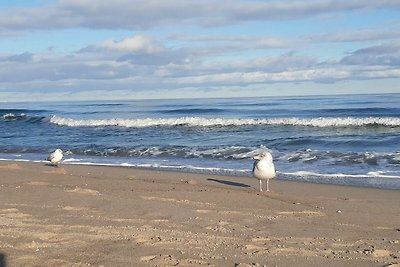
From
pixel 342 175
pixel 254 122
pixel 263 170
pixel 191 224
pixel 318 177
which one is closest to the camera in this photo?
pixel 191 224

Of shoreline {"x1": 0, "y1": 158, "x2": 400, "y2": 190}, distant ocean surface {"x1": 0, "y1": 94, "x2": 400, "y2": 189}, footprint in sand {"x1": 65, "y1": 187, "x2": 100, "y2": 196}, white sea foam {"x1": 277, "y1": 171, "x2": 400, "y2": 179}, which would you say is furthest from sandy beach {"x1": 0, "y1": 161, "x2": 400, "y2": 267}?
distant ocean surface {"x1": 0, "y1": 94, "x2": 400, "y2": 189}

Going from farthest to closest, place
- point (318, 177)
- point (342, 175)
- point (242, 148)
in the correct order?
point (242, 148) → point (342, 175) → point (318, 177)

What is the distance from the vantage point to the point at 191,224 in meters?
6.48

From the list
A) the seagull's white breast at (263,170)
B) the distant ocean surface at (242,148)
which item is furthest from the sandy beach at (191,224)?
the distant ocean surface at (242,148)

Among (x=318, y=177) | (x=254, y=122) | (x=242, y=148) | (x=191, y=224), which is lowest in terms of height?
(x=318, y=177)

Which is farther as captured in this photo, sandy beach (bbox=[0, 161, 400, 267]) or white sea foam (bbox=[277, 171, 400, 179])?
white sea foam (bbox=[277, 171, 400, 179])

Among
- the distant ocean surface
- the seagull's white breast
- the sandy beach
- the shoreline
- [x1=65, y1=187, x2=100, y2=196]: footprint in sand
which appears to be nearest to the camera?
the sandy beach

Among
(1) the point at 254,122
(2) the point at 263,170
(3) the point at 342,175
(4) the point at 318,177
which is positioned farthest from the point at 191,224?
(1) the point at 254,122

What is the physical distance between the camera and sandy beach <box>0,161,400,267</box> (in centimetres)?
496

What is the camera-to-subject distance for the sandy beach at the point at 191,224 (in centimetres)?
496

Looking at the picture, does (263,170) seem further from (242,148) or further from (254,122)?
(254,122)

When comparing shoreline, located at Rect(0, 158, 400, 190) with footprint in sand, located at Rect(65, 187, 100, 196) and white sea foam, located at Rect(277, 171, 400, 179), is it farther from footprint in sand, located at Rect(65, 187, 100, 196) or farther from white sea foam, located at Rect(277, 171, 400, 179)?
footprint in sand, located at Rect(65, 187, 100, 196)

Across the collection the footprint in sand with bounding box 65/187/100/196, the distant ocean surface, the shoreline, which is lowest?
the shoreline

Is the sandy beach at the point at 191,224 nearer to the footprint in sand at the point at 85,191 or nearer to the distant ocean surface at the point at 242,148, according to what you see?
the footprint in sand at the point at 85,191
